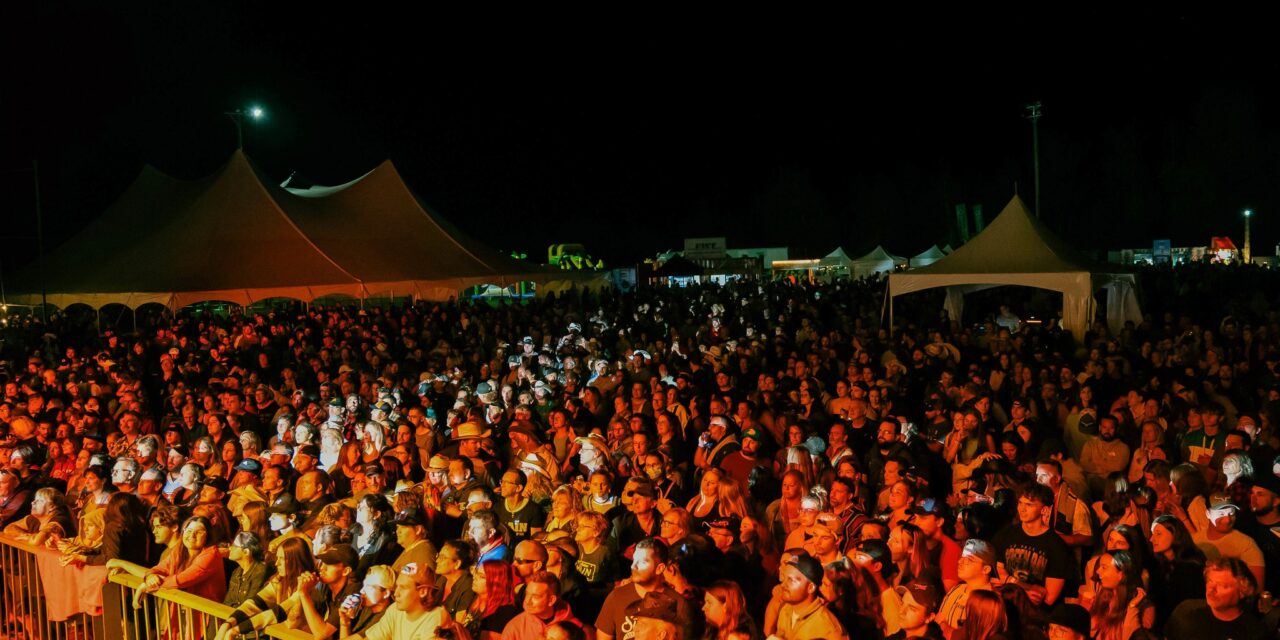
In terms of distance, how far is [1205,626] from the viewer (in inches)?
140

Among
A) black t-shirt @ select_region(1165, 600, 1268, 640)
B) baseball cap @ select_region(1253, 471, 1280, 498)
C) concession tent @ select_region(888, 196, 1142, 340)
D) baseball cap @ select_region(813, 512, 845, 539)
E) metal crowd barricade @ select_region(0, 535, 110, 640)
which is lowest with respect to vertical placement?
metal crowd barricade @ select_region(0, 535, 110, 640)

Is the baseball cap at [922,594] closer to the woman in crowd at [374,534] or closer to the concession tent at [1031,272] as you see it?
the woman in crowd at [374,534]

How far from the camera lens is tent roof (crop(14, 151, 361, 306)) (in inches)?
681

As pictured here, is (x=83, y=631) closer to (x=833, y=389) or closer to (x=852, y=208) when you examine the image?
(x=833, y=389)

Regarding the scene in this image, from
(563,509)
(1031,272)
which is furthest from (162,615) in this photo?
(1031,272)

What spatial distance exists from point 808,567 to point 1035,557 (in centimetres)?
121

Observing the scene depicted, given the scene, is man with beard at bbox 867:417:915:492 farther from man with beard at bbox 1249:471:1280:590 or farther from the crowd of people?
man with beard at bbox 1249:471:1280:590

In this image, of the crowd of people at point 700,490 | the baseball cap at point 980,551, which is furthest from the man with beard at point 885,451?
the baseball cap at point 980,551

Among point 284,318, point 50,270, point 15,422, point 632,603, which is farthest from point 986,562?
point 50,270

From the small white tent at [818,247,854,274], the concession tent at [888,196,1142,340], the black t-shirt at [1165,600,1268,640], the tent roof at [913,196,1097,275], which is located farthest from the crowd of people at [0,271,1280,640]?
the small white tent at [818,247,854,274]

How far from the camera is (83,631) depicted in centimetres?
509

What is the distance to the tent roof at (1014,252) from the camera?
47.9ft

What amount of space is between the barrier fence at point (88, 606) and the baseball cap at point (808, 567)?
1.79 meters

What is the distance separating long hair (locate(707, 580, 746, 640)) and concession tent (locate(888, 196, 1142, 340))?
11835mm
